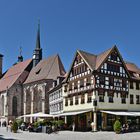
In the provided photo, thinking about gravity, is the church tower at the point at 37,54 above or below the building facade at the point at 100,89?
above

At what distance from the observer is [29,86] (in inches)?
2773

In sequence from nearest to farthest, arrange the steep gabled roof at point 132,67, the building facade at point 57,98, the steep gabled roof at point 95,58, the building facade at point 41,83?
the steep gabled roof at point 95,58 → the steep gabled roof at point 132,67 → the building facade at point 57,98 → the building facade at point 41,83

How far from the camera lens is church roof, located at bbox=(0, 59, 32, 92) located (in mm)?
73688

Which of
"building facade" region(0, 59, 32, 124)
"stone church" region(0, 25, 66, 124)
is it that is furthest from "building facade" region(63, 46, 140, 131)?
"building facade" region(0, 59, 32, 124)

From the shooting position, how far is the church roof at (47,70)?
64688 millimetres

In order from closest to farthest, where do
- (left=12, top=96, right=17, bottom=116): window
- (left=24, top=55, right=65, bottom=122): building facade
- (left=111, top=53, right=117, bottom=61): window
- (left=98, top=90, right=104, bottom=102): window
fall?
(left=98, top=90, right=104, bottom=102): window → (left=111, top=53, right=117, bottom=61): window → (left=24, top=55, right=65, bottom=122): building facade → (left=12, top=96, right=17, bottom=116): window

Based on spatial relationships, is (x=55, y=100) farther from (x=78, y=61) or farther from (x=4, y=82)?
(x=4, y=82)

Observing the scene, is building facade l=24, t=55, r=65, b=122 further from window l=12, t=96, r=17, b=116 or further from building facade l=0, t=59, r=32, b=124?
window l=12, t=96, r=17, b=116

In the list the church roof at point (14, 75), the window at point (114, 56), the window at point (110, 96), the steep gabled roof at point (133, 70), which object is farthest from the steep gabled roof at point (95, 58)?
the church roof at point (14, 75)

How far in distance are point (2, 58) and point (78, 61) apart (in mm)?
52978

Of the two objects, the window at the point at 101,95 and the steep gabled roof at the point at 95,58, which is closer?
the window at the point at 101,95

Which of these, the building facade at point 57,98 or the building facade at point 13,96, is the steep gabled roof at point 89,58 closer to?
the building facade at point 57,98

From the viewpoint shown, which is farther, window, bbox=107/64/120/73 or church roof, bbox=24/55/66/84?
church roof, bbox=24/55/66/84

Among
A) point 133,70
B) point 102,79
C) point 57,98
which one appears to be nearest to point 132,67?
point 133,70
